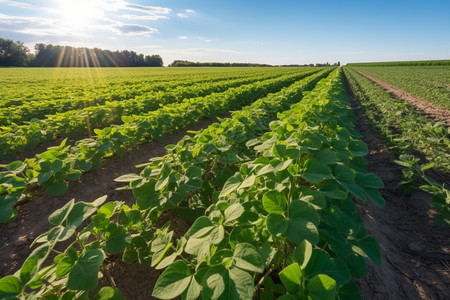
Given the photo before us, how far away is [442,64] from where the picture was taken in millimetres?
59094

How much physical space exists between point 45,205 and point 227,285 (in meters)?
3.23

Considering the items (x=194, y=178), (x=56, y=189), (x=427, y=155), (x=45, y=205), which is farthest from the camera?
(x=427, y=155)

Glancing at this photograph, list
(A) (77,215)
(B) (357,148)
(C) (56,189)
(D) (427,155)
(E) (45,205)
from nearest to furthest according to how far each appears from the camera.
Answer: (A) (77,215), (B) (357,148), (C) (56,189), (E) (45,205), (D) (427,155)

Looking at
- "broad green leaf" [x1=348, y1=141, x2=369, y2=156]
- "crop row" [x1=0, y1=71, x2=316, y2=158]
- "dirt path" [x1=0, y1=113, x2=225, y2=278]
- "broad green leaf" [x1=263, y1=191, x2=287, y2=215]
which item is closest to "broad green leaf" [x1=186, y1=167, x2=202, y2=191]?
"broad green leaf" [x1=263, y1=191, x2=287, y2=215]

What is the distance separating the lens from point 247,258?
1001 mm

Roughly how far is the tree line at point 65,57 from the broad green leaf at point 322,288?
88885 millimetres

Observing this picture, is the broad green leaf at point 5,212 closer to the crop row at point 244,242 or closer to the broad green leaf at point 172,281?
the crop row at point 244,242

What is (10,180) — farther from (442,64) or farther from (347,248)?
(442,64)

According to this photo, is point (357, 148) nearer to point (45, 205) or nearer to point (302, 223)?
point (302, 223)

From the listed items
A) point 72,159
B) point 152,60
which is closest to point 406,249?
point 72,159

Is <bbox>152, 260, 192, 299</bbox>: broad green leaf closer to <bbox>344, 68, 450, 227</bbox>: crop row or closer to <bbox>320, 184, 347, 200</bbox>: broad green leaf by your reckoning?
<bbox>320, 184, 347, 200</bbox>: broad green leaf

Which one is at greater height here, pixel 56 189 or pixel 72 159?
pixel 72 159

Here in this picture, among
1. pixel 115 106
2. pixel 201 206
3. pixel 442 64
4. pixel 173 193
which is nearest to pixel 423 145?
pixel 201 206

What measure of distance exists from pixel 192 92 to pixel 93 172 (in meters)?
8.41
